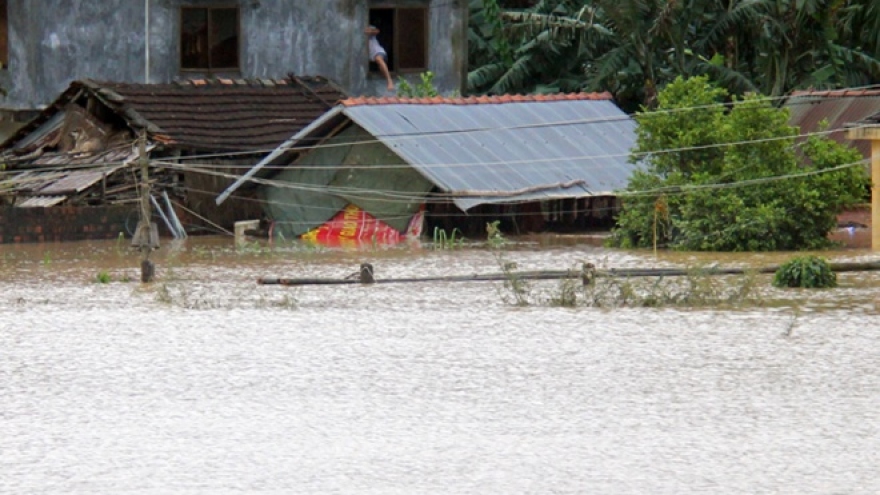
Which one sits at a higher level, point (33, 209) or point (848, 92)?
point (848, 92)

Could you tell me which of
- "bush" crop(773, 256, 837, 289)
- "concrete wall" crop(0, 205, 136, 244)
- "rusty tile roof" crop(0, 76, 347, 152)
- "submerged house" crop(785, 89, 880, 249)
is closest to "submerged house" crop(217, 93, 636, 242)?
"rusty tile roof" crop(0, 76, 347, 152)

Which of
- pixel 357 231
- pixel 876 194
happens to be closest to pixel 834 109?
pixel 876 194

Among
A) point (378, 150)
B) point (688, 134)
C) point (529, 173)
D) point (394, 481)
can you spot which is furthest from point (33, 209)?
point (394, 481)

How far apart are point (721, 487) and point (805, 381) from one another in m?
3.52

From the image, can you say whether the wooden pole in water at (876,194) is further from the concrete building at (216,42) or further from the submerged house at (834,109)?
the concrete building at (216,42)

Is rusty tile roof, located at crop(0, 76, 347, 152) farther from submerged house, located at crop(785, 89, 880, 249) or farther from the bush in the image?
the bush

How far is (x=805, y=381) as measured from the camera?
12.0 meters

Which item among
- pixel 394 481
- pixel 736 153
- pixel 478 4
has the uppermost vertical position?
pixel 478 4

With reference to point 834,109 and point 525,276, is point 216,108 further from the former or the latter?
point 525,276

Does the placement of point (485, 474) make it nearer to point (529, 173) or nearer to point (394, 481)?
point (394, 481)

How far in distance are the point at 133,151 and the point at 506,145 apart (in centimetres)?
539

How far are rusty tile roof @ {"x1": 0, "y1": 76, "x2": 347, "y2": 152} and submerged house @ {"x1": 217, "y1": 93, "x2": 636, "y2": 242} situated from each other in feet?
3.42

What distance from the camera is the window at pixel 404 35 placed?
30.6m

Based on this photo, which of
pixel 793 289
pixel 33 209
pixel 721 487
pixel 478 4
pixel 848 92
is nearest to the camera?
pixel 721 487
